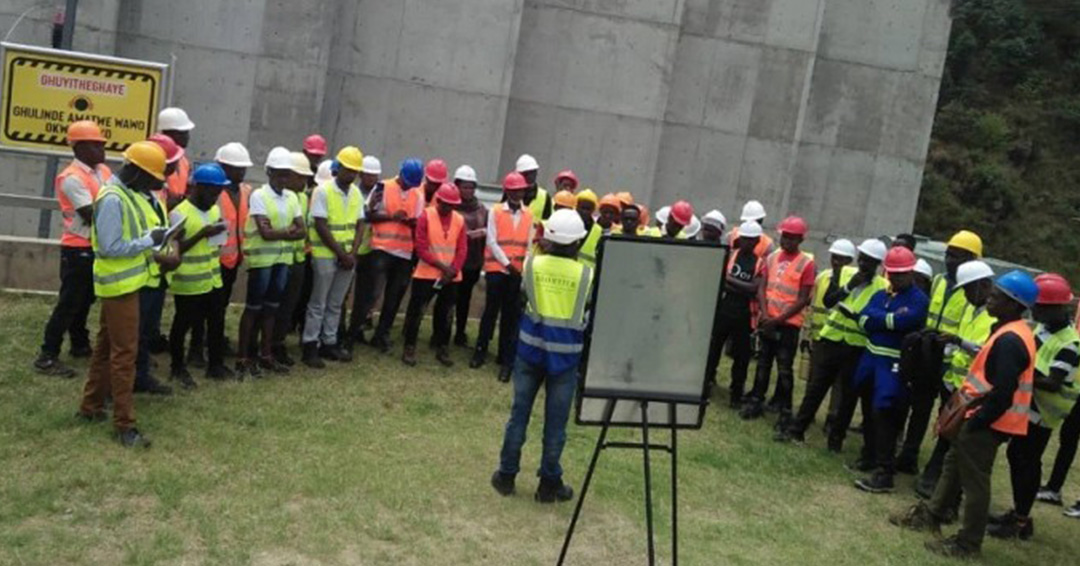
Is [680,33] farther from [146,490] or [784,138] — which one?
[146,490]

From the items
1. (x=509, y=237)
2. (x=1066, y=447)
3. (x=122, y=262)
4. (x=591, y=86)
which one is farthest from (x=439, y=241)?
(x=591, y=86)

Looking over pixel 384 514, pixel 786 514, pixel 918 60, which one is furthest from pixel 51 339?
pixel 918 60

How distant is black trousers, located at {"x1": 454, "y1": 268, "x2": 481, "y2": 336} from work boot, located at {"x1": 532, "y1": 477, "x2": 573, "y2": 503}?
395 cm

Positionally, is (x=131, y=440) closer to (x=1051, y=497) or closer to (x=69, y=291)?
(x=69, y=291)

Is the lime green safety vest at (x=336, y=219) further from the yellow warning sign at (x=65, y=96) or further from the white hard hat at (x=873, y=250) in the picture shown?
the white hard hat at (x=873, y=250)

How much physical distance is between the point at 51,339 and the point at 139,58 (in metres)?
8.49

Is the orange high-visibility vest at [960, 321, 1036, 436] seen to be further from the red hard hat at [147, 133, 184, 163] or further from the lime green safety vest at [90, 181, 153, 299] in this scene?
the red hard hat at [147, 133, 184, 163]

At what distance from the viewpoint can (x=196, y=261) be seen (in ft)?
26.2

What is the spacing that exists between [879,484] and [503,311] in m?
4.10

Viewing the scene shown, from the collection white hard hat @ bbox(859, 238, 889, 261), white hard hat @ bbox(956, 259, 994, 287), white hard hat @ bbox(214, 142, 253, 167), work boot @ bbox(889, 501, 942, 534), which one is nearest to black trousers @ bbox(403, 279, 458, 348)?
white hard hat @ bbox(214, 142, 253, 167)

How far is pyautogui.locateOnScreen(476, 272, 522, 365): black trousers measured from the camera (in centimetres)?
1041

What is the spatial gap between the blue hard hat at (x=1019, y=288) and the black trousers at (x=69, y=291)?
21.8 feet

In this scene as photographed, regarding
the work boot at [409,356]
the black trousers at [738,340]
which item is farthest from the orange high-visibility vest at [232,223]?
the black trousers at [738,340]

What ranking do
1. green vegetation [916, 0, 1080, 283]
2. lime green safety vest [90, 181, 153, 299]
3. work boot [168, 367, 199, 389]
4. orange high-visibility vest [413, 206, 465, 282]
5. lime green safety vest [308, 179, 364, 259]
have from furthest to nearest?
green vegetation [916, 0, 1080, 283], orange high-visibility vest [413, 206, 465, 282], lime green safety vest [308, 179, 364, 259], work boot [168, 367, 199, 389], lime green safety vest [90, 181, 153, 299]
